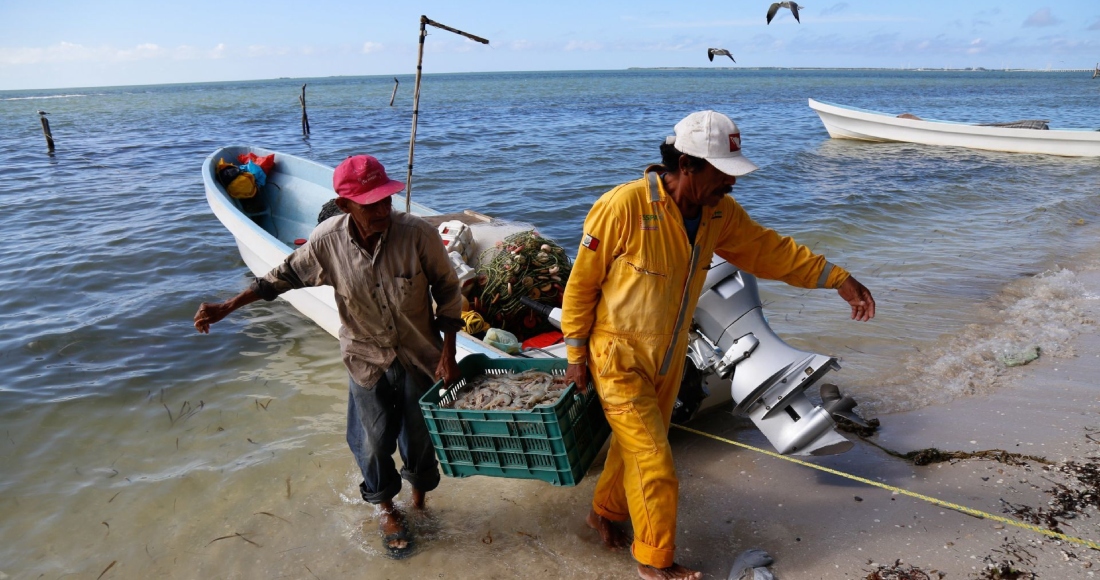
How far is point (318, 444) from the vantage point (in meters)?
5.41

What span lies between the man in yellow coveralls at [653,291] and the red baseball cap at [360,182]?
91 centimetres

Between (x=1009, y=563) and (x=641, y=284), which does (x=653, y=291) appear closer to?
(x=641, y=284)

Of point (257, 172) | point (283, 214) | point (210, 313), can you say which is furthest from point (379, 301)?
point (257, 172)

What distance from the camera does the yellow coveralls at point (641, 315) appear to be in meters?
2.93

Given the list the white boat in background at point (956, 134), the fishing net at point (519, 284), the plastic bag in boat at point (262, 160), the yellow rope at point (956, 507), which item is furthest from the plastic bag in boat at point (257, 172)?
the white boat in background at point (956, 134)

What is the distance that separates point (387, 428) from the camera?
145 inches

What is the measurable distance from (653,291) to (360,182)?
1.33 metres

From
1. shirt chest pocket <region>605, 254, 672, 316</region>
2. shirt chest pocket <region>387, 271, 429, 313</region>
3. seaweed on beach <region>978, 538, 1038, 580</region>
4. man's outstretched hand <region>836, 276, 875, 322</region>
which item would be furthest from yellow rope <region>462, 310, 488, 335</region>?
seaweed on beach <region>978, 538, 1038, 580</region>

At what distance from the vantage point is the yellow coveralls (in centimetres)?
293

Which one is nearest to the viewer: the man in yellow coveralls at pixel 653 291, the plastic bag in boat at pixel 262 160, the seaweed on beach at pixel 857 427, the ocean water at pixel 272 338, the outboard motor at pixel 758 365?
the man in yellow coveralls at pixel 653 291

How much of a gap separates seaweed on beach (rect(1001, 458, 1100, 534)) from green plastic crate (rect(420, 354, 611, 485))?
2160 millimetres

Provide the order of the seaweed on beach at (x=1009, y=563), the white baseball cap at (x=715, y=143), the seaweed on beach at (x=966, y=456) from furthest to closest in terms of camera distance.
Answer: the seaweed on beach at (x=966, y=456)
the seaweed on beach at (x=1009, y=563)
the white baseball cap at (x=715, y=143)

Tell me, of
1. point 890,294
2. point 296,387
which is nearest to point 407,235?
point 296,387

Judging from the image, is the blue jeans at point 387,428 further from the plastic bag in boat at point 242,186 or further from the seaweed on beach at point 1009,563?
the plastic bag in boat at point 242,186
